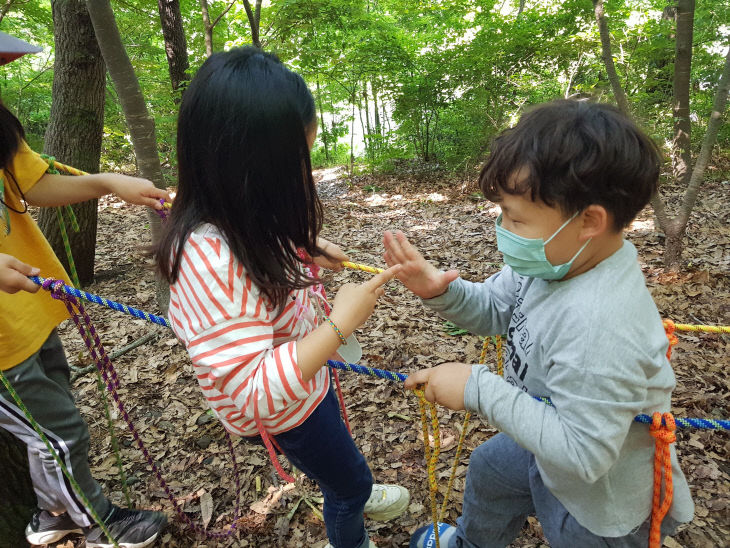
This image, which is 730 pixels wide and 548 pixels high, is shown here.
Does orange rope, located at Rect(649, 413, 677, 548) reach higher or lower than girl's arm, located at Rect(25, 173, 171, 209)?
lower

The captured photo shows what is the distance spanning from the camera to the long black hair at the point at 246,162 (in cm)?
106

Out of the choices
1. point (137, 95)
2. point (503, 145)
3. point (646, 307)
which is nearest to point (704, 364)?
point (646, 307)

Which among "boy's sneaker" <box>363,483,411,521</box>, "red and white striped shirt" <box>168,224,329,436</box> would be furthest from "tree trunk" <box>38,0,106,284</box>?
"red and white striped shirt" <box>168,224,329,436</box>

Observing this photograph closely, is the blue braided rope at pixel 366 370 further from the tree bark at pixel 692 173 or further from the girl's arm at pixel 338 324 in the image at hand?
the tree bark at pixel 692 173

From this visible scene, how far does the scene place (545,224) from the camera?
1.10 metres

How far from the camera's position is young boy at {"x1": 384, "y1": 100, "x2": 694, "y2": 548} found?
0.98 metres

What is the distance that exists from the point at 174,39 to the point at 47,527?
713 centimetres

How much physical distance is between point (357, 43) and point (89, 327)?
8431mm

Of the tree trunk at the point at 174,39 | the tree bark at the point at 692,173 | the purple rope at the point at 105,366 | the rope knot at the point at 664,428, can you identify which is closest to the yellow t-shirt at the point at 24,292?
the purple rope at the point at 105,366

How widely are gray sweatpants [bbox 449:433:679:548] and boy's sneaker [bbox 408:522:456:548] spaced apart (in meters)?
0.09

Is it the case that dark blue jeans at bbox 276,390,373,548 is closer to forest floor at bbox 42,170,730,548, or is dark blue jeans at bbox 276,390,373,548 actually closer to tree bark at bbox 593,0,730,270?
forest floor at bbox 42,170,730,548

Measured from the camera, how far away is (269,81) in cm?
108

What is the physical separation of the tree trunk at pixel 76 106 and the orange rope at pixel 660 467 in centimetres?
522

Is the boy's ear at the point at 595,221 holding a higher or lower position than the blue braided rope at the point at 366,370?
higher
